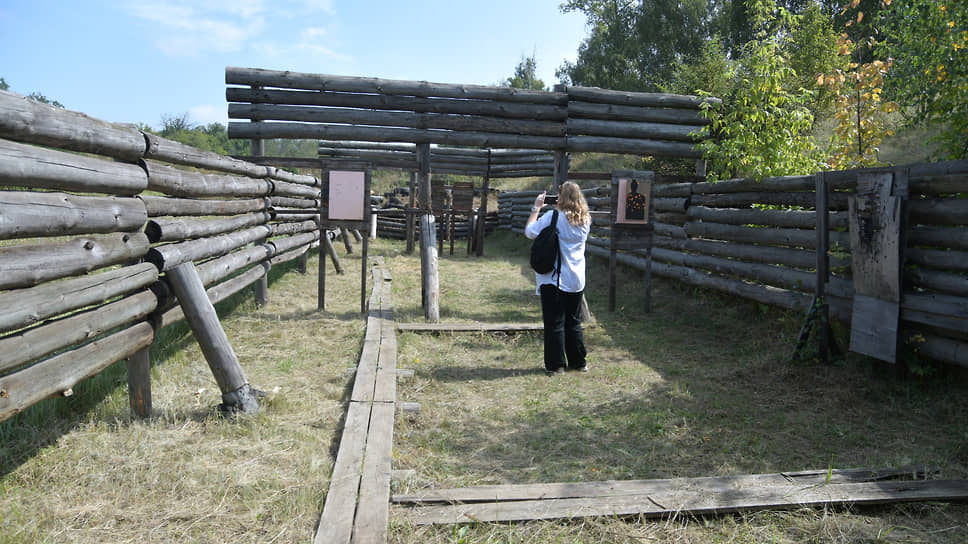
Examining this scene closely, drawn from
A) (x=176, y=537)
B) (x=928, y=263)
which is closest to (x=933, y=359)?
(x=928, y=263)

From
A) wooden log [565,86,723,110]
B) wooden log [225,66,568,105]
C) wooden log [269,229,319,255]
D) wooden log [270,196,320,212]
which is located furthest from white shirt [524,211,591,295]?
wooden log [270,196,320,212]

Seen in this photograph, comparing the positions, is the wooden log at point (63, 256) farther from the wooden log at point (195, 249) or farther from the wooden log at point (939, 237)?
the wooden log at point (939, 237)

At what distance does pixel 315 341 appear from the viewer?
7172mm

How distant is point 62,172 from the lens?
3.49 meters

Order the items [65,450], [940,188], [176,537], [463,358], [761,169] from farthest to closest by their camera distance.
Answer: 1. [761,169]
2. [463,358]
3. [940,188]
4. [65,450]
5. [176,537]

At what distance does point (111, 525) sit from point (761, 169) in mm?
8023

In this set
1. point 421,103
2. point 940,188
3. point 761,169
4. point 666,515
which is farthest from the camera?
point 421,103

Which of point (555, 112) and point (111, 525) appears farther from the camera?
point (555, 112)

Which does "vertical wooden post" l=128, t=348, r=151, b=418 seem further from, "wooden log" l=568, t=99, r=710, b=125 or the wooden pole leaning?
"wooden log" l=568, t=99, r=710, b=125

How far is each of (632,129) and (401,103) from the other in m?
3.63

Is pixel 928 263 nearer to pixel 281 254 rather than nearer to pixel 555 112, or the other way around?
pixel 555 112

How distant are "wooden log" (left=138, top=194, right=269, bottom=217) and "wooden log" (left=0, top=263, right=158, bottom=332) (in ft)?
2.36

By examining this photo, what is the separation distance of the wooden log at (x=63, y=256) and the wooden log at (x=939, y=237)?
6.41 meters

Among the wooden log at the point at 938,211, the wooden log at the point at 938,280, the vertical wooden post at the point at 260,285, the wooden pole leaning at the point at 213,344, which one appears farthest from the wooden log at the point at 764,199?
the vertical wooden post at the point at 260,285
